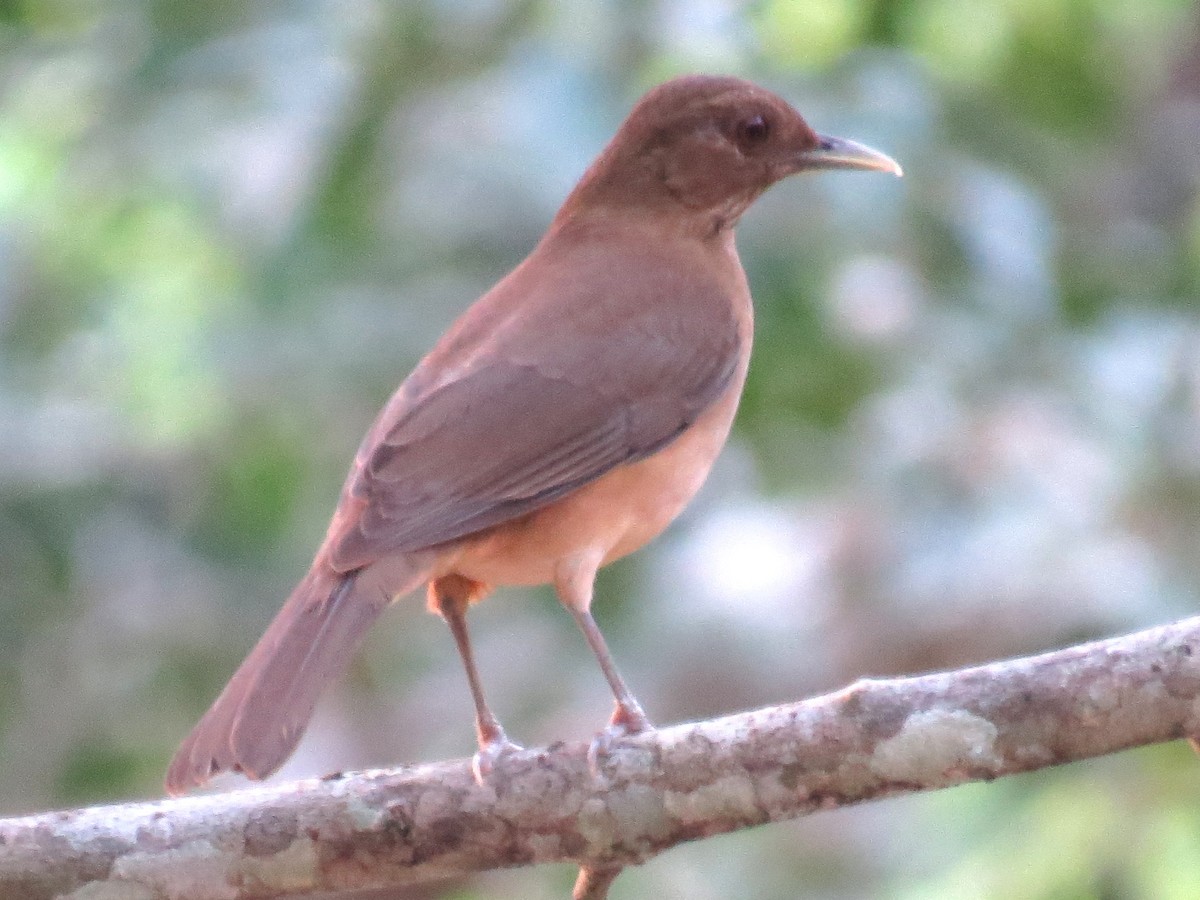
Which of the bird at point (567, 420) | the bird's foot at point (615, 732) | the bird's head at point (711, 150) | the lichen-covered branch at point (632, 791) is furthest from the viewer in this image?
the bird's head at point (711, 150)

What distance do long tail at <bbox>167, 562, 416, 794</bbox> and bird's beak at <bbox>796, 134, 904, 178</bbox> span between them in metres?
1.56

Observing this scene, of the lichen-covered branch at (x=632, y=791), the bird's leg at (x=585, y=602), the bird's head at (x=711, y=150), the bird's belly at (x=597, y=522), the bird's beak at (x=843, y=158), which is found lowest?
the lichen-covered branch at (x=632, y=791)

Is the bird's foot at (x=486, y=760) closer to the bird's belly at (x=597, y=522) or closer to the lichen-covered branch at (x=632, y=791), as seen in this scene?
the lichen-covered branch at (x=632, y=791)

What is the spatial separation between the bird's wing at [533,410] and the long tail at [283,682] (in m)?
0.07

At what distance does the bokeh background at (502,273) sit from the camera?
15.7ft

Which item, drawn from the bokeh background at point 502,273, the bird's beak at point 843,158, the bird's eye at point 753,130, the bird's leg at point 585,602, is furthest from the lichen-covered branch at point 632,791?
the bird's eye at point 753,130

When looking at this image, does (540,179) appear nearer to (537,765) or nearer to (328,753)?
(537,765)

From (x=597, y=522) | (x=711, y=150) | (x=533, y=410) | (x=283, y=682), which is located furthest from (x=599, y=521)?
(x=711, y=150)

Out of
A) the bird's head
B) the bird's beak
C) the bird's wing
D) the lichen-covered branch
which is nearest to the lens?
the lichen-covered branch

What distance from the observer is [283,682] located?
352cm

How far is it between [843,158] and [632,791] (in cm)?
193

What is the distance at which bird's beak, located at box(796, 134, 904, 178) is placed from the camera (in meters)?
4.54

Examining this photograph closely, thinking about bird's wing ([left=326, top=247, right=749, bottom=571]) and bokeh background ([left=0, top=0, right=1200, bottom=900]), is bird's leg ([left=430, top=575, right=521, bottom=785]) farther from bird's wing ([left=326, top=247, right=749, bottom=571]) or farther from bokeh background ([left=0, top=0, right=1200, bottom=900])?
bokeh background ([left=0, top=0, right=1200, bottom=900])

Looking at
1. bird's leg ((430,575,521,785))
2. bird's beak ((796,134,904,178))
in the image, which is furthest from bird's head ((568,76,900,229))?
bird's leg ((430,575,521,785))
